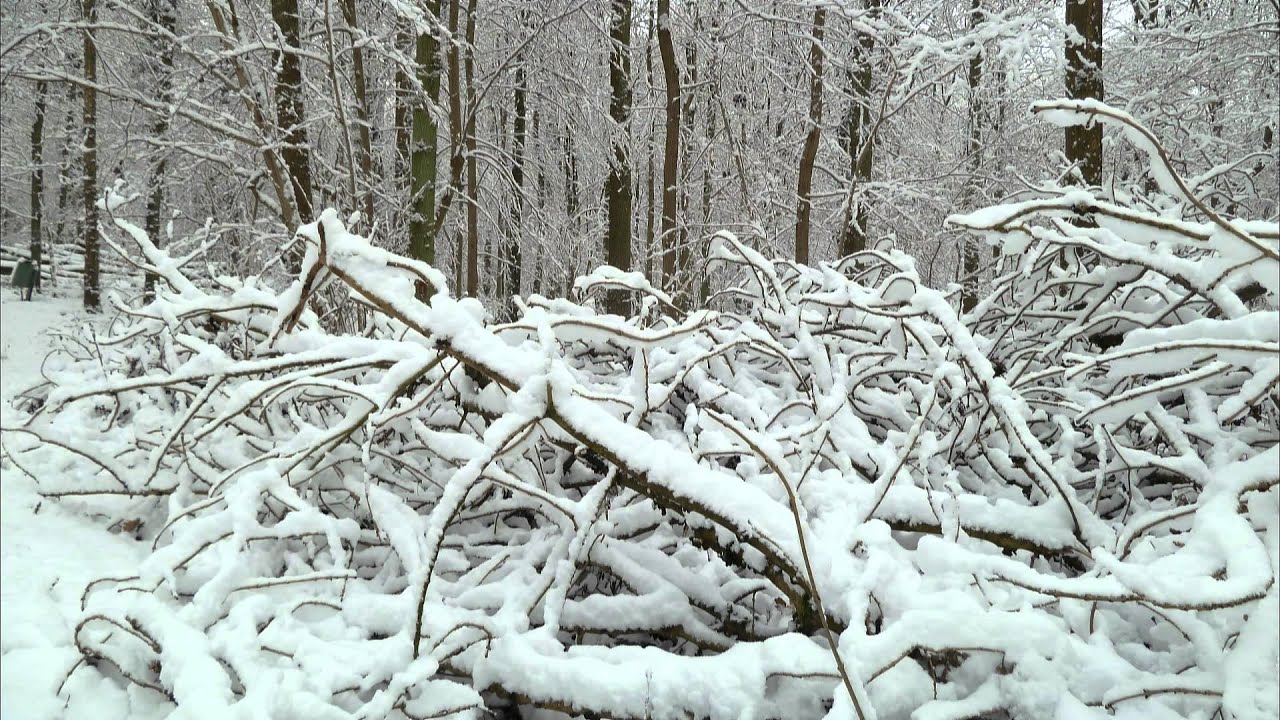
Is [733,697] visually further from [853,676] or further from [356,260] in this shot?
[356,260]

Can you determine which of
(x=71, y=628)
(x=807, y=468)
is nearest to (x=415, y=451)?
(x=71, y=628)

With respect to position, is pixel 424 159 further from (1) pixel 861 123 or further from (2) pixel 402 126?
(1) pixel 861 123

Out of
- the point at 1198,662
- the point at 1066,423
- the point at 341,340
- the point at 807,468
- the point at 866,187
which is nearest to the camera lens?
the point at 1198,662

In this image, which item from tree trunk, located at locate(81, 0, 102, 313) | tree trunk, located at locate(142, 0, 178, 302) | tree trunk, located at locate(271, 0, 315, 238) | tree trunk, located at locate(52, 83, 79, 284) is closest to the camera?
tree trunk, located at locate(271, 0, 315, 238)

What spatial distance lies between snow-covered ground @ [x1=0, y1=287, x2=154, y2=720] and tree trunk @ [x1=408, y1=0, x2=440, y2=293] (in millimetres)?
3754

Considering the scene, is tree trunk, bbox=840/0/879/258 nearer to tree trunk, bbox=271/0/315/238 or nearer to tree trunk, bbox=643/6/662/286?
tree trunk, bbox=643/6/662/286

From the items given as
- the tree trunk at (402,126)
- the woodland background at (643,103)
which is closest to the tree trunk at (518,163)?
the woodland background at (643,103)

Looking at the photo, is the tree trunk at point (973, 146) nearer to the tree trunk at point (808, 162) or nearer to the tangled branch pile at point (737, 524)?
the tree trunk at point (808, 162)

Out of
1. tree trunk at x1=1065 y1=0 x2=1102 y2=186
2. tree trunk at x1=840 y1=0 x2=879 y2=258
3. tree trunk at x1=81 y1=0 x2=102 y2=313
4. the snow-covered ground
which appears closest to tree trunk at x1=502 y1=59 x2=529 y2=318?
tree trunk at x1=840 y1=0 x2=879 y2=258

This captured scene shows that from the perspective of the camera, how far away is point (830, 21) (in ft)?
23.5

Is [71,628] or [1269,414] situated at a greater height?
[1269,414]

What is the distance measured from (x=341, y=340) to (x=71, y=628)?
505 mm

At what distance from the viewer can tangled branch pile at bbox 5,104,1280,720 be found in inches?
25.2

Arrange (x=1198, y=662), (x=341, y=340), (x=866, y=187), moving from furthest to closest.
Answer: (x=866, y=187) < (x=341, y=340) < (x=1198, y=662)
